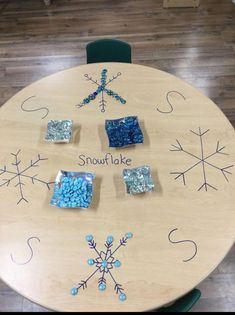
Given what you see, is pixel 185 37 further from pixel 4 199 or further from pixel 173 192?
pixel 4 199

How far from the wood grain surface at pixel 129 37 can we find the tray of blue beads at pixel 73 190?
1681 mm

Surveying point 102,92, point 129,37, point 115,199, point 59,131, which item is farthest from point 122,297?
point 129,37

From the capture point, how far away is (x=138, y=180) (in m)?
1.37

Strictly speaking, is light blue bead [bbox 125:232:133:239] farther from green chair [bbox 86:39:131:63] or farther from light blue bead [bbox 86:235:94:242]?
green chair [bbox 86:39:131:63]

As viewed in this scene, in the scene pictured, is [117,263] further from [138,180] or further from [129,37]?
[129,37]

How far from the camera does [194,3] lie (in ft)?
11.7

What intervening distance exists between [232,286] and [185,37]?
2.51 m

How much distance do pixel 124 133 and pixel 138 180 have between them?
27cm

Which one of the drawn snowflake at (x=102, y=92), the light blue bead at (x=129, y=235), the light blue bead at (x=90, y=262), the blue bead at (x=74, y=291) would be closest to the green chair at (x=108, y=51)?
the drawn snowflake at (x=102, y=92)

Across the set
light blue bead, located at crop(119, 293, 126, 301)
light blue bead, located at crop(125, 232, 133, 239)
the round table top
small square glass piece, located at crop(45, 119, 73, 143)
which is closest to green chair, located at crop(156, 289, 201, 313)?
the round table top

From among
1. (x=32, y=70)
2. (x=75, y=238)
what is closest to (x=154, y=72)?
(x=75, y=238)

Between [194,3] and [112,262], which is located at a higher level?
[194,3]

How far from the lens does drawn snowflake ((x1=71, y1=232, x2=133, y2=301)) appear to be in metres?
1.15

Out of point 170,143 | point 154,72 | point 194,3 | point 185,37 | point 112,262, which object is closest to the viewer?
point 112,262
